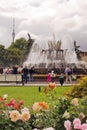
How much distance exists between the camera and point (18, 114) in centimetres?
532

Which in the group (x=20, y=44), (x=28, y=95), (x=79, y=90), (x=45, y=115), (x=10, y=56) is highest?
(x=20, y=44)

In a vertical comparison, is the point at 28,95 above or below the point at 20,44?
below

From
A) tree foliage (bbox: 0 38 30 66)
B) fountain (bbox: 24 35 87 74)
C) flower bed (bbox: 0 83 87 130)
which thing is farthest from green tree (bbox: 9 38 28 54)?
flower bed (bbox: 0 83 87 130)

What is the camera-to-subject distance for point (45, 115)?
5.68m

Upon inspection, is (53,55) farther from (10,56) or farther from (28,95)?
(10,56)

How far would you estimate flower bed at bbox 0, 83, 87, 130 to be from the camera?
5.33m

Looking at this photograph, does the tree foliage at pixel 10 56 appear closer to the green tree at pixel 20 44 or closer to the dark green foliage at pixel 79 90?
the green tree at pixel 20 44

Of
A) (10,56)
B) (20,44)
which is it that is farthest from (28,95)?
(20,44)

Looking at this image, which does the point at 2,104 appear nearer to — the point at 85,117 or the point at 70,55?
the point at 85,117

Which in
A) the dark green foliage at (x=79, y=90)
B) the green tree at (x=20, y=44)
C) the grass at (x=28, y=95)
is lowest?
the grass at (x=28, y=95)

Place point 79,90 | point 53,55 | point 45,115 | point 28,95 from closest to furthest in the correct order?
1. point 45,115
2. point 79,90
3. point 28,95
4. point 53,55

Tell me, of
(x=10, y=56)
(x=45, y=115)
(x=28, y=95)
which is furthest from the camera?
(x=10, y=56)

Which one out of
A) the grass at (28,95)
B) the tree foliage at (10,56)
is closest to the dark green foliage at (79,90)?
the grass at (28,95)

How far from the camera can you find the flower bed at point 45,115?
17.5ft
